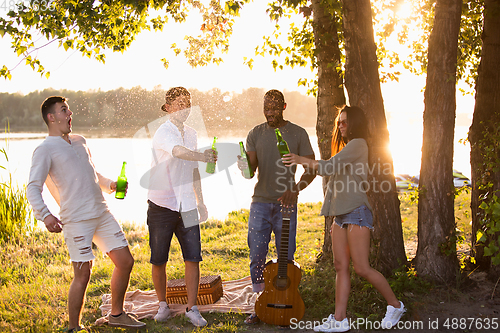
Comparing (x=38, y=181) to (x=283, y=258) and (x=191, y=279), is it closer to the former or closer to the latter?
(x=191, y=279)

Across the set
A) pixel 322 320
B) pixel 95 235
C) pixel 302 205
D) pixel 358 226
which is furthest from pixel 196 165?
pixel 302 205

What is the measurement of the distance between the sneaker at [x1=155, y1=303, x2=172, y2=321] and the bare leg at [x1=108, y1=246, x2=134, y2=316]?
41 cm

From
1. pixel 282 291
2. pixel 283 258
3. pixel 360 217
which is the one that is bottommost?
pixel 282 291

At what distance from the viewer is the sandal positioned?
410cm

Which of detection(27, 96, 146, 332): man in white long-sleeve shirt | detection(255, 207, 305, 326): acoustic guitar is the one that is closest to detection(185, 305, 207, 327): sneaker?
detection(255, 207, 305, 326): acoustic guitar

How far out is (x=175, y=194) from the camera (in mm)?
4070

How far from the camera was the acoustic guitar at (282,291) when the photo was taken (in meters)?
3.94

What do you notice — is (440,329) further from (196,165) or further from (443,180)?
(196,165)

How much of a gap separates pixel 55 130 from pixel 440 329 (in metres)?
4.09

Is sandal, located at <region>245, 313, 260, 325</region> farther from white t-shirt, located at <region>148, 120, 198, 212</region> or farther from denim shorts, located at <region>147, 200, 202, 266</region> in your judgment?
white t-shirt, located at <region>148, 120, 198, 212</region>

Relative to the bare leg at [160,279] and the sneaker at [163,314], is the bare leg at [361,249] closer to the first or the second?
the bare leg at [160,279]

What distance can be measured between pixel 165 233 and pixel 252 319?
123 centimetres

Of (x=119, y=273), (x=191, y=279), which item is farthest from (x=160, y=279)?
(x=119, y=273)

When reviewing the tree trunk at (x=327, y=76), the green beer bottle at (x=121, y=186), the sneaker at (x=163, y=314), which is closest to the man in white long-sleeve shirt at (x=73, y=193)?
the green beer bottle at (x=121, y=186)
